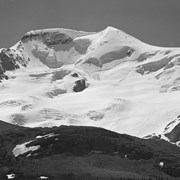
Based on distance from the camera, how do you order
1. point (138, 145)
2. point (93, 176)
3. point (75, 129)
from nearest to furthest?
1. point (93, 176)
2. point (138, 145)
3. point (75, 129)

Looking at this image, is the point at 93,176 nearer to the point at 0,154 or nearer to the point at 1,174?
the point at 1,174

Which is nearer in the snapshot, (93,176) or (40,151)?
(93,176)

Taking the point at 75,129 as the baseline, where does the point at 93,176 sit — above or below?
below

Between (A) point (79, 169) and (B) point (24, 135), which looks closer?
(A) point (79, 169)

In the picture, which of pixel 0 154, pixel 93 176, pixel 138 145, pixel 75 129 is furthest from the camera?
pixel 75 129

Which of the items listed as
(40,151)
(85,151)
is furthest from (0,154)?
(85,151)

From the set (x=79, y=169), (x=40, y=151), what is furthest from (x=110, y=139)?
(x=79, y=169)

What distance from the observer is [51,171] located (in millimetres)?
138000

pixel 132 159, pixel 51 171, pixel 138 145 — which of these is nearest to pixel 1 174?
pixel 51 171

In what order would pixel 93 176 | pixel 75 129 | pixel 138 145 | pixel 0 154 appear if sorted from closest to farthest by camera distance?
1. pixel 93 176
2. pixel 0 154
3. pixel 138 145
4. pixel 75 129

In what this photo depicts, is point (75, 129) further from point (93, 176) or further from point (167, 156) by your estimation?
point (93, 176)

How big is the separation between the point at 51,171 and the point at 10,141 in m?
36.9

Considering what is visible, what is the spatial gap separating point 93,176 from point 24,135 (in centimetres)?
5016

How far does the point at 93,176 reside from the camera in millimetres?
133250
